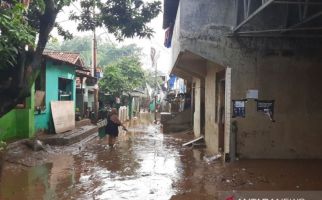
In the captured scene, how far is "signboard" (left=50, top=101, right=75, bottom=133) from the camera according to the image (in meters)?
18.1

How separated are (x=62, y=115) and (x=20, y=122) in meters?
4.07

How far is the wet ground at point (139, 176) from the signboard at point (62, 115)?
169 inches

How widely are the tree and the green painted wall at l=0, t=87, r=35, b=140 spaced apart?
346cm

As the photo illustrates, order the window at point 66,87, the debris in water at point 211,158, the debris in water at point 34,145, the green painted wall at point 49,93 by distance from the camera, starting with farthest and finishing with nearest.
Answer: the window at point 66,87 → the green painted wall at point 49,93 → the debris in water at point 34,145 → the debris in water at point 211,158

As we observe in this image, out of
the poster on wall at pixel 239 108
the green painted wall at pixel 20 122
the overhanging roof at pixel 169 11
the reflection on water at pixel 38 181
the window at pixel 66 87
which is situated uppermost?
the overhanging roof at pixel 169 11

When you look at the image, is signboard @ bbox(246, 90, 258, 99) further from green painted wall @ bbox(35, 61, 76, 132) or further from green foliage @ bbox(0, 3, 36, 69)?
green painted wall @ bbox(35, 61, 76, 132)

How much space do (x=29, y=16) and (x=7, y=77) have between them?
143 inches

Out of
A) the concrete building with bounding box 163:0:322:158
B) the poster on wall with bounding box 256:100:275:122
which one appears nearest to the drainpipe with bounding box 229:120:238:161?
the concrete building with bounding box 163:0:322:158

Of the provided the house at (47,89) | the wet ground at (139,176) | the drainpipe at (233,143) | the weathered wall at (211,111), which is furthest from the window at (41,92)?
the drainpipe at (233,143)

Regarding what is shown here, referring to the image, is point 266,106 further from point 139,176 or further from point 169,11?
point 169,11

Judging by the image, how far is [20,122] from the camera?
14.9m

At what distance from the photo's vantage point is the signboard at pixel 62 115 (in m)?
18.1

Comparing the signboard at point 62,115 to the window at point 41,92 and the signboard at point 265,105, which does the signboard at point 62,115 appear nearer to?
the window at point 41,92

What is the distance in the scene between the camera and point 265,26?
1125cm
